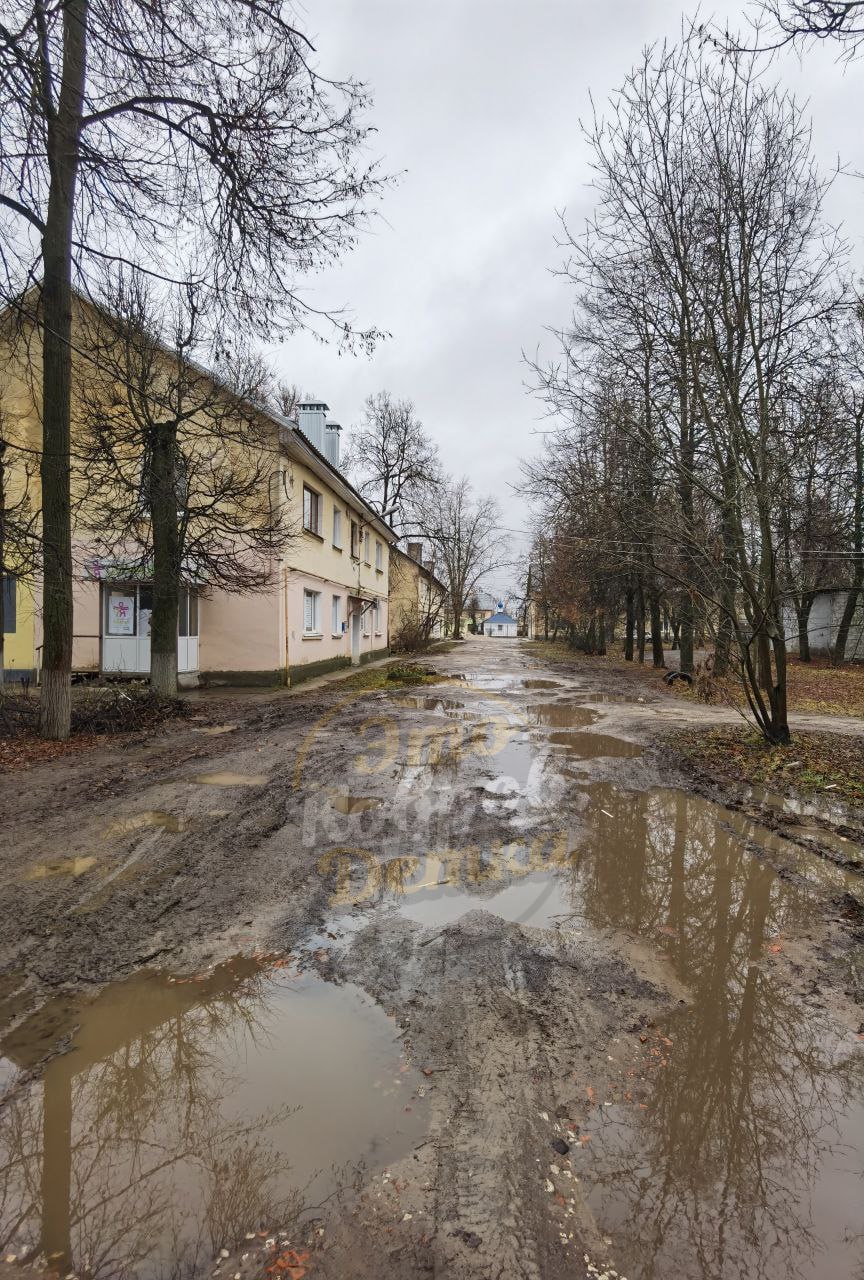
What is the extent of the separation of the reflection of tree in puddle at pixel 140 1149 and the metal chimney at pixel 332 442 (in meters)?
23.9

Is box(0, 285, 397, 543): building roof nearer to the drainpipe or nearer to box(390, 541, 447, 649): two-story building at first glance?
the drainpipe

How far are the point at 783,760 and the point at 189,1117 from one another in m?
7.43

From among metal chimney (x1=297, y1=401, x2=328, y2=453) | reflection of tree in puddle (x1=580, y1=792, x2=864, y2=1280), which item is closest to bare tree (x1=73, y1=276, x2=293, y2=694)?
reflection of tree in puddle (x1=580, y1=792, x2=864, y2=1280)

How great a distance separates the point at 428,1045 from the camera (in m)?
2.49

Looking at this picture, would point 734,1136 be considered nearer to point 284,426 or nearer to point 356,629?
point 284,426

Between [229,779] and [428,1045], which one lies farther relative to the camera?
[229,779]

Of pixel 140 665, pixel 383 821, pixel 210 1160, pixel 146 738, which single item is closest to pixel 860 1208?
pixel 210 1160

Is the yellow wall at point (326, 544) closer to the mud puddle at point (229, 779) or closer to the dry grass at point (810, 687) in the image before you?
the mud puddle at point (229, 779)

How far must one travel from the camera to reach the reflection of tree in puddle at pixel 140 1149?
174 centimetres

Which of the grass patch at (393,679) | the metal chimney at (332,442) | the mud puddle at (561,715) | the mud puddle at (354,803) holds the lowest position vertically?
the mud puddle at (354,803)

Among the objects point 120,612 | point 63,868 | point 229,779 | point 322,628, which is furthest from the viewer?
point 322,628

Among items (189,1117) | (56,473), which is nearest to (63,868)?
(189,1117)

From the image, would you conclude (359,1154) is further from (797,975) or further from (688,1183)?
(797,975)

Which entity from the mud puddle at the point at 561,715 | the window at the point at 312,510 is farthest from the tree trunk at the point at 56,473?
the window at the point at 312,510
